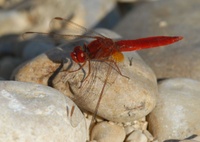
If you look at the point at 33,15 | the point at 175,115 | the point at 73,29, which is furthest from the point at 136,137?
the point at 33,15

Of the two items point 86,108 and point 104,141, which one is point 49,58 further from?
point 104,141

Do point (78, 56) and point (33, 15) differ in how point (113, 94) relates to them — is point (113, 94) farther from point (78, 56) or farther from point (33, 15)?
point (33, 15)

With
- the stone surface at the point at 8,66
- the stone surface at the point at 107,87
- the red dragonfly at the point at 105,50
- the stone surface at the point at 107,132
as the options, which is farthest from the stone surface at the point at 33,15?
the stone surface at the point at 107,132

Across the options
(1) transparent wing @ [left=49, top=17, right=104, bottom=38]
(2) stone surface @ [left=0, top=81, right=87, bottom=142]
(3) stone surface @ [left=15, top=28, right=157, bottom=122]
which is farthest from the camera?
(1) transparent wing @ [left=49, top=17, right=104, bottom=38]

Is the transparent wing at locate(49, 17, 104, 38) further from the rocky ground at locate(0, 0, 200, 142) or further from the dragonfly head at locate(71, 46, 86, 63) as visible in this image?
the dragonfly head at locate(71, 46, 86, 63)

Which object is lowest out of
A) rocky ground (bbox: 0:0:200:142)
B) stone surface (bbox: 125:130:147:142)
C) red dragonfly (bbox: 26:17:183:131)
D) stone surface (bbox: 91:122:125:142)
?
stone surface (bbox: 125:130:147:142)

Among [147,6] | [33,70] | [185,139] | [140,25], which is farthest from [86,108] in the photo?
[147,6]

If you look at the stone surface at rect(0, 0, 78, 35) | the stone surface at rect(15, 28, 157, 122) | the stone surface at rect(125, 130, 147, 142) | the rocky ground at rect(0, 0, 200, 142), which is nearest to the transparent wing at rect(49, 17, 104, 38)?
the rocky ground at rect(0, 0, 200, 142)
